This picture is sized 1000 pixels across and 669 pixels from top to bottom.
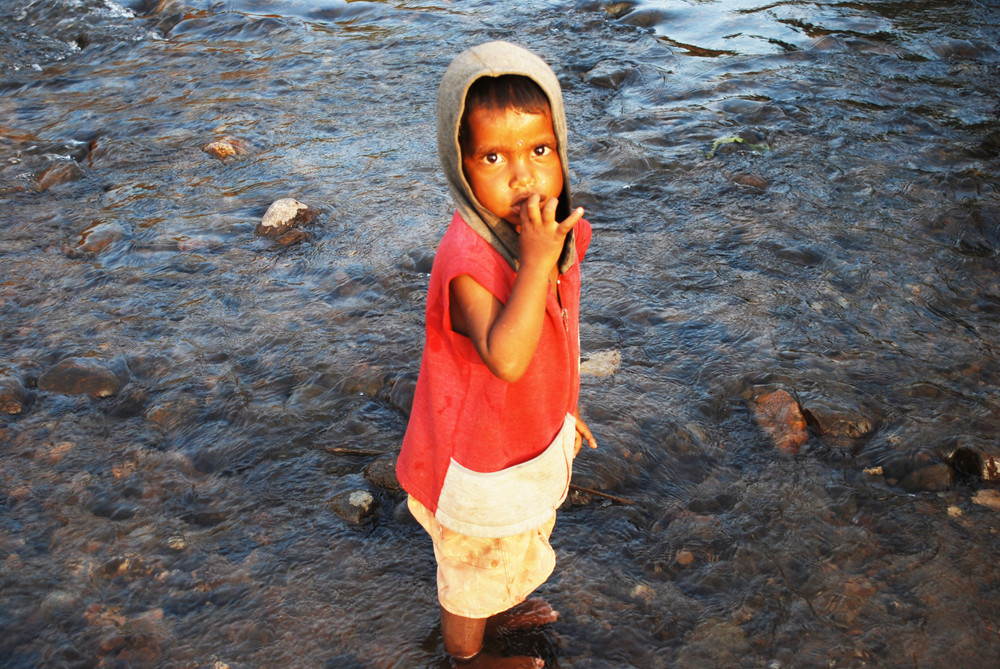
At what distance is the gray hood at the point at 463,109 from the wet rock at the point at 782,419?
1385mm

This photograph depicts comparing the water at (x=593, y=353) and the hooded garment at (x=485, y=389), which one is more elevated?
the hooded garment at (x=485, y=389)

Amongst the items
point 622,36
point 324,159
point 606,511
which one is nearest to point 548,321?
point 606,511

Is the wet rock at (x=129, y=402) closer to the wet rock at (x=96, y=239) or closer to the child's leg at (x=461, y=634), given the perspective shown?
the wet rock at (x=96, y=239)

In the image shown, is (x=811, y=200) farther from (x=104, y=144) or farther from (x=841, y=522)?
(x=104, y=144)

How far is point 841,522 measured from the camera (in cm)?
243

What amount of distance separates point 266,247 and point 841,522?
9.48 ft

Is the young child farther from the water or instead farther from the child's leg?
the water

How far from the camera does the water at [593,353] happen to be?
2219 mm

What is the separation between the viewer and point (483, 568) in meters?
1.92

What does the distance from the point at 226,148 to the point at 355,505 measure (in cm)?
334

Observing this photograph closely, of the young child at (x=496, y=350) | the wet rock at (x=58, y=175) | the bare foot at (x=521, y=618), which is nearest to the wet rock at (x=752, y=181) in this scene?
the young child at (x=496, y=350)

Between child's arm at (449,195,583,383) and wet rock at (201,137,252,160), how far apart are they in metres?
4.00

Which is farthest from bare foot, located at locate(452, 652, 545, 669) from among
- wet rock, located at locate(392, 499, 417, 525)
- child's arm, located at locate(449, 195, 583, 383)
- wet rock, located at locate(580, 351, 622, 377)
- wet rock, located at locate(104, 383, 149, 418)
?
wet rock, located at locate(104, 383, 149, 418)

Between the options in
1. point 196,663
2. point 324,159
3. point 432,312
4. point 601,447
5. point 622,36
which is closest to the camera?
point 432,312
